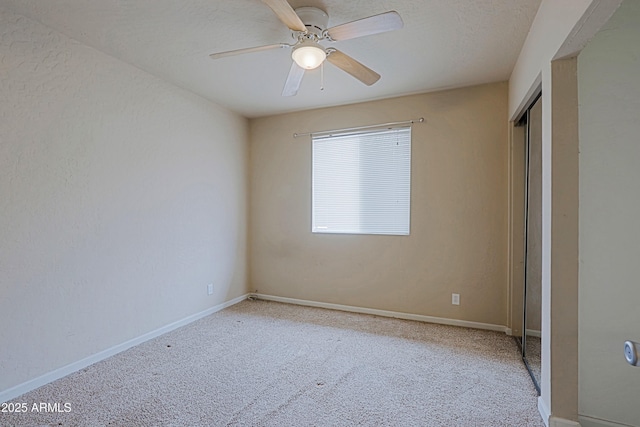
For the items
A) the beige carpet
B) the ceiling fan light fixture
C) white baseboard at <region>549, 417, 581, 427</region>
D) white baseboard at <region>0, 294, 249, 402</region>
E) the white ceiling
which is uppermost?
the white ceiling

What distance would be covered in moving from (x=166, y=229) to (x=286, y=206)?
4.93 feet

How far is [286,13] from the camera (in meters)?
1.71

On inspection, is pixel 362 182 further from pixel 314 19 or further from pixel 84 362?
pixel 84 362

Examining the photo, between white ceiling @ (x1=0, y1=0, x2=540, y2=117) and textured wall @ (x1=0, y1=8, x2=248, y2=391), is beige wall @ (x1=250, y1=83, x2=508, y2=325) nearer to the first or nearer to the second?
white ceiling @ (x1=0, y1=0, x2=540, y2=117)

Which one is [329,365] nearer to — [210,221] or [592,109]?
[210,221]

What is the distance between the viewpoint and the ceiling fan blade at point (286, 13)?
160 centimetres

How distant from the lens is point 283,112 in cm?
413

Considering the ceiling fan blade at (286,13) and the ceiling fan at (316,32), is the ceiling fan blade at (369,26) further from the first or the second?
the ceiling fan blade at (286,13)

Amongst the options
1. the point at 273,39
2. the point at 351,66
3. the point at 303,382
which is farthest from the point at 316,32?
the point at 303,382

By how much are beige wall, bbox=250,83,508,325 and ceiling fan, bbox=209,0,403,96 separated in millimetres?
1351

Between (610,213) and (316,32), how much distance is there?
→ 212cm

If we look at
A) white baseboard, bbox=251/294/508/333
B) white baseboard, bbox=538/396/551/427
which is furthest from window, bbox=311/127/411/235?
white baseboard, bbox=538/396/551/427

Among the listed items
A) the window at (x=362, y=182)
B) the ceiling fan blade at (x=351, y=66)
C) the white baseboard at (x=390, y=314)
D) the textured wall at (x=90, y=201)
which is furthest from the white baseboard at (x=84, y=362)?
the ceiling fan blade at (x=351, y=66)

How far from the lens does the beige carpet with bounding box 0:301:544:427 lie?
1.86 metres
